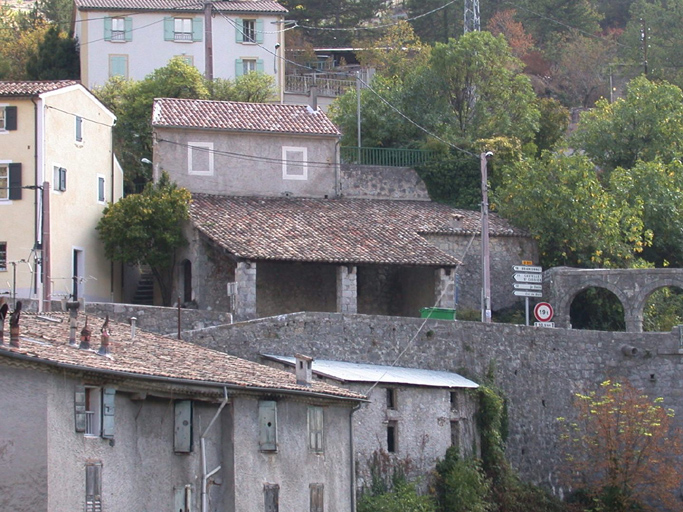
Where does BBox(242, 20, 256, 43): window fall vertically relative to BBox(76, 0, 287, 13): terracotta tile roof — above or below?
below

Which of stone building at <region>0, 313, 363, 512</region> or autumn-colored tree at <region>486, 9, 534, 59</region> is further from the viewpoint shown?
autumn-colored tree at <region>486, 9, 534, 59</region>

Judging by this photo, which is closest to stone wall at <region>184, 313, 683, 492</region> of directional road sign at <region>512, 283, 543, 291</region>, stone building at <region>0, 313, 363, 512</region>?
directional road sign at <region>512, 283, 543, 291</region>

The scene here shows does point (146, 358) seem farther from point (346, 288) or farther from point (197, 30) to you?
point (197, 30)

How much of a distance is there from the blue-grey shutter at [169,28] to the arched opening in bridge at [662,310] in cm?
2854

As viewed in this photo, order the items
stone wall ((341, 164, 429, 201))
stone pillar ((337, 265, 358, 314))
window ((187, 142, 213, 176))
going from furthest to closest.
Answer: stone wall ((341, 164, 429, 201)) < window ((187, 142, 213, 176)) < stone pillar ((337, 265, 358, 314))

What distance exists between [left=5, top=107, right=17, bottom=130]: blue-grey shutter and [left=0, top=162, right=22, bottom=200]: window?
116cm

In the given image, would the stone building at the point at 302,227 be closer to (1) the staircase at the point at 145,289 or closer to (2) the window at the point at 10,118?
(1) the staircase at the point at 145,289

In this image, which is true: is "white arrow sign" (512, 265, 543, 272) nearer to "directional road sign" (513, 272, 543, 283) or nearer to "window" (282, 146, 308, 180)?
"directional road sign" (513, 272, 543, 283)

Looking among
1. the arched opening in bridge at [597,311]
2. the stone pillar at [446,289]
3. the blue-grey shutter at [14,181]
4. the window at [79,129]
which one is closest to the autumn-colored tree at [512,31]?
the arched opening in bridge at [597,311]

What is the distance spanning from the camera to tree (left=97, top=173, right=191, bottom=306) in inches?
1938

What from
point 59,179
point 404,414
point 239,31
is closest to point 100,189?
point 59,179

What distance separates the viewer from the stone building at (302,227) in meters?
48.4

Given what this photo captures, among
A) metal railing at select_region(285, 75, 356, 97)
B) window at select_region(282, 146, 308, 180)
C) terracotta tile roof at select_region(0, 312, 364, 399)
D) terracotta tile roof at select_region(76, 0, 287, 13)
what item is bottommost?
terracotta tile roof at select_region(0, 312, 364, 399)

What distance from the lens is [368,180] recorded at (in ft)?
187
